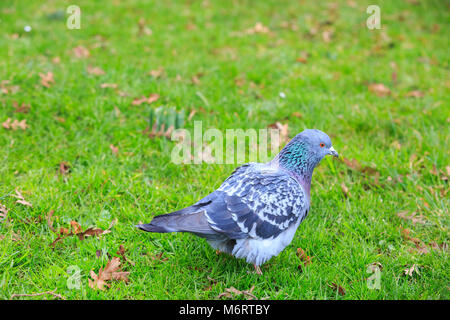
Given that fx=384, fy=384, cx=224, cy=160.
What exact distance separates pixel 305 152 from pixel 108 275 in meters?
1.86

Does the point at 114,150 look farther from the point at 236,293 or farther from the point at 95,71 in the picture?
the point at 236,293

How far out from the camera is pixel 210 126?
478 cm

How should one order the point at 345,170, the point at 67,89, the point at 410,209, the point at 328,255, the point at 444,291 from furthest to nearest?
the point at 67,89 < the point at 345,170 < the point at 410,209 < the point at 328,255 < the point at 444,291

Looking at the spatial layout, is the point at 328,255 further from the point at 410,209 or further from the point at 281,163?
the point at 410,209

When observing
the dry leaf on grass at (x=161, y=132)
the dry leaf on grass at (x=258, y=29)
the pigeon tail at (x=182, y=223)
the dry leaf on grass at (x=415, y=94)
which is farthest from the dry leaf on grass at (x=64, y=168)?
the dry leaf on grass at (x=415, y=94)

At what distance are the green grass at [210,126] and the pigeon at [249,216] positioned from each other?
0.27 metres

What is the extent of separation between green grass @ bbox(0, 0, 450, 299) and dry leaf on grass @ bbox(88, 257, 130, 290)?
7 cm

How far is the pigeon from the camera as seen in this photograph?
9.10ft

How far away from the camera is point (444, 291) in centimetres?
285

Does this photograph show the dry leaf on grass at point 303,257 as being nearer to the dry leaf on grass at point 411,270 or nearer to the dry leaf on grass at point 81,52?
the dry leaf on grass at point 411,270

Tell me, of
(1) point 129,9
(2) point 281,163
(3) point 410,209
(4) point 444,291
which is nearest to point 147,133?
(2) point 281,163

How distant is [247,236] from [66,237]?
1554 mm

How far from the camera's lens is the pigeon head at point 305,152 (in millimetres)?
3262

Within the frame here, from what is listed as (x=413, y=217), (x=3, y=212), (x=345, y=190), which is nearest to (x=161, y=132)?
(x=3, y=212)
